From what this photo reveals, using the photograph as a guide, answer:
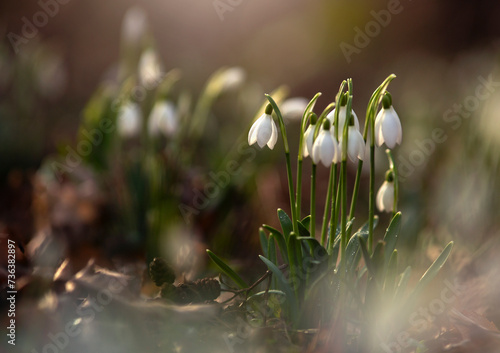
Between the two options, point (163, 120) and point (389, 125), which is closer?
point (389, 125)

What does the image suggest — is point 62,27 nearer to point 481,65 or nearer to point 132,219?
point 132,219

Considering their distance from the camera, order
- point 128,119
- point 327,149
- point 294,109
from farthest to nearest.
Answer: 1. point 128,119
2. point 294,109
3. point 327,149

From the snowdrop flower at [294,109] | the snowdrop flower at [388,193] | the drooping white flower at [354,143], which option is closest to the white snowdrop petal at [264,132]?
the drooping white flower at [354,143]

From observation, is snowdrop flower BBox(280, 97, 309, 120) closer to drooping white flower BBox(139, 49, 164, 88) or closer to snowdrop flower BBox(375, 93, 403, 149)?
drooping white flower BBox(139, 49, 164, 88)

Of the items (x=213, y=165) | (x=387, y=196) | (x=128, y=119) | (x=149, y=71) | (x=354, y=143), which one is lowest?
(x=213, y=165)

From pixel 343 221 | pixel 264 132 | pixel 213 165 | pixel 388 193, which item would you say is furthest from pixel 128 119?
pixel 343 221

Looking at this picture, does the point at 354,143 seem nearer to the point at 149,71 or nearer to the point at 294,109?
the point at 294,109

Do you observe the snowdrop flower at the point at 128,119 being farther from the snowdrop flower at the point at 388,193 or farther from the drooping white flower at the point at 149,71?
the snowdrop flower at the point at 388,193

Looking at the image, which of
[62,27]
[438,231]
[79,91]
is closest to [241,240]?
[438,231]
